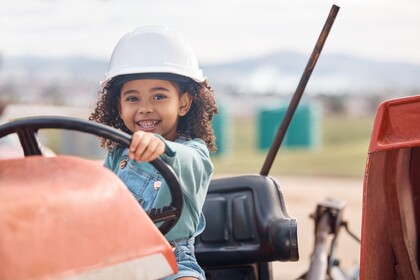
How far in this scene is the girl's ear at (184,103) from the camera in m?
3.04

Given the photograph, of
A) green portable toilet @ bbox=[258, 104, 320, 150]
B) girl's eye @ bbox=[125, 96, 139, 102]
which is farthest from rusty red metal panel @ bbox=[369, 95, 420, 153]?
green portable toilet @ bbox=[258, 104, 320, 150]

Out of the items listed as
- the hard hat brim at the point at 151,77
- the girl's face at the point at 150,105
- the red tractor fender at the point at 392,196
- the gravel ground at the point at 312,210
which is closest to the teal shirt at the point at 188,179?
the girl's face at the point at 150,105

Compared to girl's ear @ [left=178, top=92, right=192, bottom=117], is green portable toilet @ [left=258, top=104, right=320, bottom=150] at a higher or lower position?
lower

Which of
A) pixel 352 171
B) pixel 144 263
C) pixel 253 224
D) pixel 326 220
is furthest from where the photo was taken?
pixel 352 171

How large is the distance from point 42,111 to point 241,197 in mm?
2643

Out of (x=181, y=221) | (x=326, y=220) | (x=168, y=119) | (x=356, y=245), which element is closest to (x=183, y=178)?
(x=181, y=221)

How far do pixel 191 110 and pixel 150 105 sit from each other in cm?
25

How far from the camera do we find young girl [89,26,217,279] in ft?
8.87

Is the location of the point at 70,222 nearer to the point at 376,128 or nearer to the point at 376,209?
the point at 376,128

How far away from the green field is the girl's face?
12.0 metres

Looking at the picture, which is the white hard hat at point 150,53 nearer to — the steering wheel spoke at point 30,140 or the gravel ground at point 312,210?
the steering wheel spoke at point 30,140

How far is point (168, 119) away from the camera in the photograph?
2932 millimetres

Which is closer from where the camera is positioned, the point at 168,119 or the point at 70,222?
the point at 70,222

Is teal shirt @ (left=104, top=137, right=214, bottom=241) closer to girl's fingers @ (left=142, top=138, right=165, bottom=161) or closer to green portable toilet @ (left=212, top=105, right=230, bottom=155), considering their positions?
girl's fingers @ (left=142, top=138, right=165, bottom=161)
